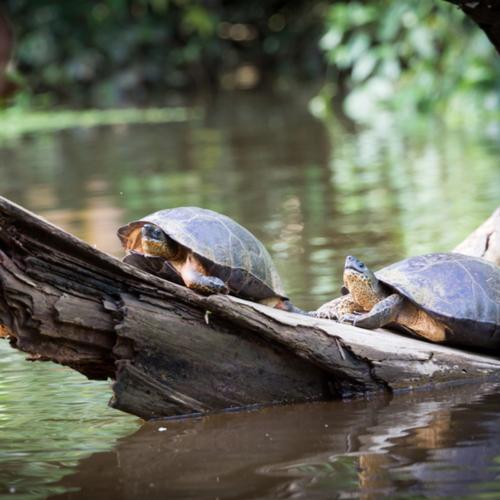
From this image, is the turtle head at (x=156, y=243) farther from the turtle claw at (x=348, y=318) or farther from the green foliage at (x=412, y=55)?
the green foliage at (x=412, y=55)

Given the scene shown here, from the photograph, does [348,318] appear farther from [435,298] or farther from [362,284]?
[435,298]

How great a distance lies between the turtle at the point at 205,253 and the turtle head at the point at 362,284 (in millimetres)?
244

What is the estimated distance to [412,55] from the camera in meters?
20.0

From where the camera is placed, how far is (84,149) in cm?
1650

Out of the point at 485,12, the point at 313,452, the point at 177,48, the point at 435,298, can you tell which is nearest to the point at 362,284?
the point at 435,298

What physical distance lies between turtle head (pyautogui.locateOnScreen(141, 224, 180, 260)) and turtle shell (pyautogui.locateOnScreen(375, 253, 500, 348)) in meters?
0.82

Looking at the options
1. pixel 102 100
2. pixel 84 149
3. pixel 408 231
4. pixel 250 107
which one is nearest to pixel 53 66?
pixel 102 100

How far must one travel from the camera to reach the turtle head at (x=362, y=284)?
4.58m

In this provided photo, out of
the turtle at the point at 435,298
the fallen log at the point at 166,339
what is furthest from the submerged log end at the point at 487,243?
the fallen log at the point at 166,339

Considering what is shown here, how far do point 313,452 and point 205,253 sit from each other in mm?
1034

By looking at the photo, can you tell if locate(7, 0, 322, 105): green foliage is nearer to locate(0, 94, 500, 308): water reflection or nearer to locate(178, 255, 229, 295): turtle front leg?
locate(0, 94, 500, 308): water reflection

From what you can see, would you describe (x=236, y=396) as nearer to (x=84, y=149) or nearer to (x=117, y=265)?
(x=117, y=265)

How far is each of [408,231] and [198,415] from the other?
419 centimetres

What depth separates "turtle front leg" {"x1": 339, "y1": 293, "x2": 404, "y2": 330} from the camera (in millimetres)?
4465
